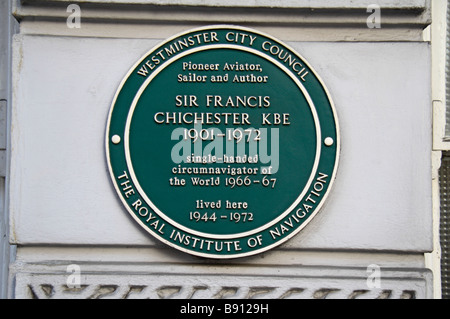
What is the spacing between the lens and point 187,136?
375cm

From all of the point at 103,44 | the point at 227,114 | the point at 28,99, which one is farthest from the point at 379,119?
the point at 28,99

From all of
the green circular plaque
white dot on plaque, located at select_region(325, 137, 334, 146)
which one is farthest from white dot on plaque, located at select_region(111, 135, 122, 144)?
white dot on plaque, located at select_region(325, 137, 334, 146)

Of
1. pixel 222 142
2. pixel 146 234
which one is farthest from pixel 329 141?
pixel 146 234

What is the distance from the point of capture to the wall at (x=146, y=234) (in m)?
3.66

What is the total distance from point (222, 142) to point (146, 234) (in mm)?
Answer: 740

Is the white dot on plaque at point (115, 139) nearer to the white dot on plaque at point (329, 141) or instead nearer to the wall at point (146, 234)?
the wall at point (146, 234)

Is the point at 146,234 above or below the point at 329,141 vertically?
below

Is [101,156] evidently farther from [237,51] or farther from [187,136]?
[237,51]

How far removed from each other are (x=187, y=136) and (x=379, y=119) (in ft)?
3.98

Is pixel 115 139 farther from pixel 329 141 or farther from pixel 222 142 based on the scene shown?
pixel 329 141

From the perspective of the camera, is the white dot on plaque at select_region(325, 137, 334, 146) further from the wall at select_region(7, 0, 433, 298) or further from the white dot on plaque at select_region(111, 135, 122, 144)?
the white dot on plaque at select_region(111, 135, 122, 144)

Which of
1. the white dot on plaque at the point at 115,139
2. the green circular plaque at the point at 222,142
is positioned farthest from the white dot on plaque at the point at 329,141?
the white dot on plaque at the point at 115,139

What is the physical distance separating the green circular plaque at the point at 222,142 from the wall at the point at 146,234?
0.10m

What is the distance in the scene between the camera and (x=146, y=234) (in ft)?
12.1
